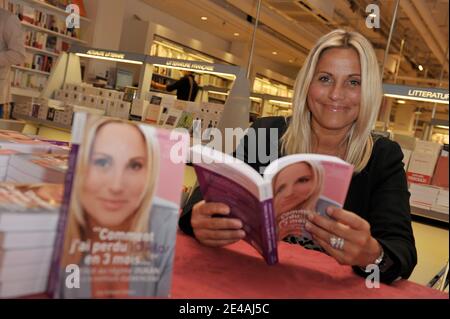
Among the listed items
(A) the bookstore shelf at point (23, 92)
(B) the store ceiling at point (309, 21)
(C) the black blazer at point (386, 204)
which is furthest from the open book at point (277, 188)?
(A) the bookstore shelf at point (23, 92)

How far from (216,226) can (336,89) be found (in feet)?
2.27

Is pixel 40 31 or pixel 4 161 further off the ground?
pixel 40 31

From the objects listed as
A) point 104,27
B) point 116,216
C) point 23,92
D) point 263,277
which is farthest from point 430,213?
point 104,27

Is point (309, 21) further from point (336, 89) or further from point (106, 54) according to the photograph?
point (336, 89)

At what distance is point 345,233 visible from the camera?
97cm

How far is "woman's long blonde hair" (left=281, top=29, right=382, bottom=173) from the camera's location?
56.5 inches

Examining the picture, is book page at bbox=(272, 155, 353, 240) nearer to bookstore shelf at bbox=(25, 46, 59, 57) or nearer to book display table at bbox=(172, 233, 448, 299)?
book display table at bbox=(172, 233, 448, 299)

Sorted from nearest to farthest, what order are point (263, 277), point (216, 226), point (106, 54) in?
point (263, 277)
point (216, 226)
point (106, 54)

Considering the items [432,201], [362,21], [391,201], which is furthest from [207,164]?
[362,21]

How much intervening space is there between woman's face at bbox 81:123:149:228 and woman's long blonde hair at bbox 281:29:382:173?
3.10 feet

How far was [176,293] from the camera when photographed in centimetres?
77

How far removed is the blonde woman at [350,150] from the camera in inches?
40.8

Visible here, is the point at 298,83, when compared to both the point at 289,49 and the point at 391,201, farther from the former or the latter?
the point at 289,49

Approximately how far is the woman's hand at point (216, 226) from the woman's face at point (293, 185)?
11 cm
